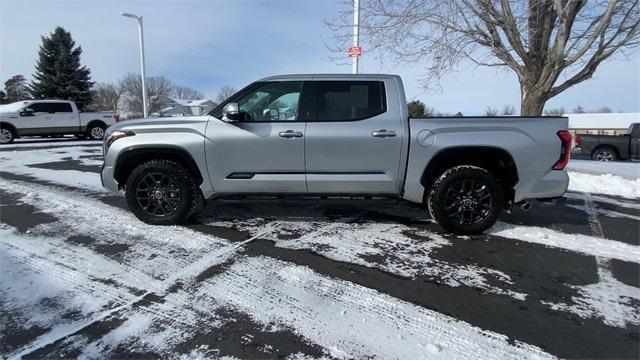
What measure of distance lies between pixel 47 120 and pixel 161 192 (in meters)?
15.5

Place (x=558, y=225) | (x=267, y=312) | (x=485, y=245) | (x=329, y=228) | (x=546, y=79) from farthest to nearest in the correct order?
(x=546, y=79) → (x=558, y=225) → (x=329, y=228) → (x=485, y=245) → (x=267, y=312)

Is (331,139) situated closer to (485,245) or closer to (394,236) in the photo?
(394,236)

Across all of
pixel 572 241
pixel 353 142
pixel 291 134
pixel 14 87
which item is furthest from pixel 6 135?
pixel 14 87

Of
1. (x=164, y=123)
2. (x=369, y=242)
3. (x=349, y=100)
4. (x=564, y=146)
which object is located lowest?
(x=369, y=242)

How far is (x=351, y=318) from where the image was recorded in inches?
110

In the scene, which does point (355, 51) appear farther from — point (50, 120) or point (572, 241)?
point (50, 120)

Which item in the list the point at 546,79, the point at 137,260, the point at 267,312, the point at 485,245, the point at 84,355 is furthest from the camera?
the point at 546,79

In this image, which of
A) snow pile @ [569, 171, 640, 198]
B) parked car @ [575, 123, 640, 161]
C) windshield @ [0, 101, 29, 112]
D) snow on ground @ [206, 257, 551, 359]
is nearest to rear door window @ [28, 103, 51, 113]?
windshield @ [0, 101, 29, 112]

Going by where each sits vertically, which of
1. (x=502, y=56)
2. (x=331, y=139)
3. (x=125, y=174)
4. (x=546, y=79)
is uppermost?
(x=502, y=56)

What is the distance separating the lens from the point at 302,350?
8.00 feet

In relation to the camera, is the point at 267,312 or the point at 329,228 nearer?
the point at 267,312

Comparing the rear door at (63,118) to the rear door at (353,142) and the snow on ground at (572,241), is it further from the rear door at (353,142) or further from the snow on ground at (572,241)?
the snow on ground at (572,241)

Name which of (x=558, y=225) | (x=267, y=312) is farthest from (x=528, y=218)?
(x=267, y=312)

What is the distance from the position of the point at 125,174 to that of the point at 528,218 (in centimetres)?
543
